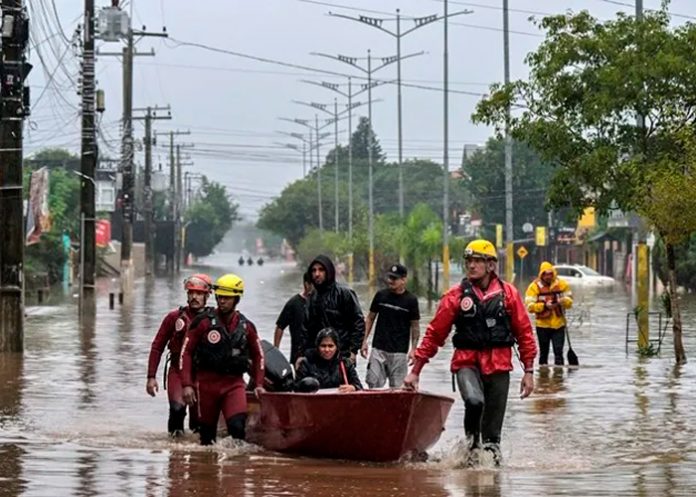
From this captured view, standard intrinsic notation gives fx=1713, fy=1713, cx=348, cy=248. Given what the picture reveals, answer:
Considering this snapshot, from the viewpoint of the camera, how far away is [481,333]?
12906 mm

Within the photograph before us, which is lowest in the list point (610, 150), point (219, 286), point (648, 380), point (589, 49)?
point (648, 380)

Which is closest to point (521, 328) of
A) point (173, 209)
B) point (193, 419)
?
point (193, 419)

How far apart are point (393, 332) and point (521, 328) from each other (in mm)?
3620

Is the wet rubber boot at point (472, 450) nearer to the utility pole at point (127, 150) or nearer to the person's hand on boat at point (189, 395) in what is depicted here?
the person's hand on boat at point (189, 395)

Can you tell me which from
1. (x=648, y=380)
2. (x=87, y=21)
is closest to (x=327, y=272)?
(x=648, y=380)

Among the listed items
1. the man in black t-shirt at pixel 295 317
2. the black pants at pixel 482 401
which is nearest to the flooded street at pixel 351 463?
the black pants at pixel 482 401

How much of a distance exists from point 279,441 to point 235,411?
554 mm

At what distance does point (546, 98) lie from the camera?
27594mm

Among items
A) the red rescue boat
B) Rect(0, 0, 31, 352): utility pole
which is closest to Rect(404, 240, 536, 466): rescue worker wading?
the red rescue boat

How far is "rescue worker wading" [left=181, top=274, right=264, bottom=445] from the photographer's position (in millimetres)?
13664

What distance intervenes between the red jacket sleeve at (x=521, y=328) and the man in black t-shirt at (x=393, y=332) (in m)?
3.45

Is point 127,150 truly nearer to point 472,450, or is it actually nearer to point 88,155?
point 88,155

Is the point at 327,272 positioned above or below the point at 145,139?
below

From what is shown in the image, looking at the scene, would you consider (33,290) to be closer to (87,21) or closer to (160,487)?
(87,21)
